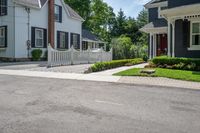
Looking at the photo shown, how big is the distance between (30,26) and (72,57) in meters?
7.82

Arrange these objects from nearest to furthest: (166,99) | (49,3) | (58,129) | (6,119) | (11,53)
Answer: (58,129), (6,119), (166,99), (11,53), (49,3)

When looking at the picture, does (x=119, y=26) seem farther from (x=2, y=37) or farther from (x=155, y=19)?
(x=2, y=37)

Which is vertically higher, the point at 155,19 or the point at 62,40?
the point at 155,19

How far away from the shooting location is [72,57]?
22.7 metres

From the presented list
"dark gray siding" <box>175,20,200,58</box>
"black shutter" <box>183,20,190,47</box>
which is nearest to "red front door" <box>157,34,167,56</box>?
"dark gray siding" <box>175,20,200,58</box>

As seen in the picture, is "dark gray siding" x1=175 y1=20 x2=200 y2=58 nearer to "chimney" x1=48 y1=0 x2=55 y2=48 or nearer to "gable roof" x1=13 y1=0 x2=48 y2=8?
"gable roof" x1=13 y1=0 x2=48 y2=8

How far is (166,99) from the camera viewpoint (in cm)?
902

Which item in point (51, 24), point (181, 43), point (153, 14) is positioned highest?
point (153, 14)

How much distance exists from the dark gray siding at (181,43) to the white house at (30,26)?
14.6 meters

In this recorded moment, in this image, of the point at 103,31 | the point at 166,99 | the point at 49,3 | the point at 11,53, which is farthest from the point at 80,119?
the point at 103,31

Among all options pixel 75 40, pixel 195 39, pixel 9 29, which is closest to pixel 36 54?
pixel 9 29

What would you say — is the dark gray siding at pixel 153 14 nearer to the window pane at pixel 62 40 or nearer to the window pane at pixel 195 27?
the window pane at pixel 195 27

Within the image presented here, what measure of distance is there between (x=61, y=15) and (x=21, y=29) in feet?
22.5

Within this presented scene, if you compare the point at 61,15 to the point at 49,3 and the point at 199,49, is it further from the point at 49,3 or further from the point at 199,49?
the point at 199,49
